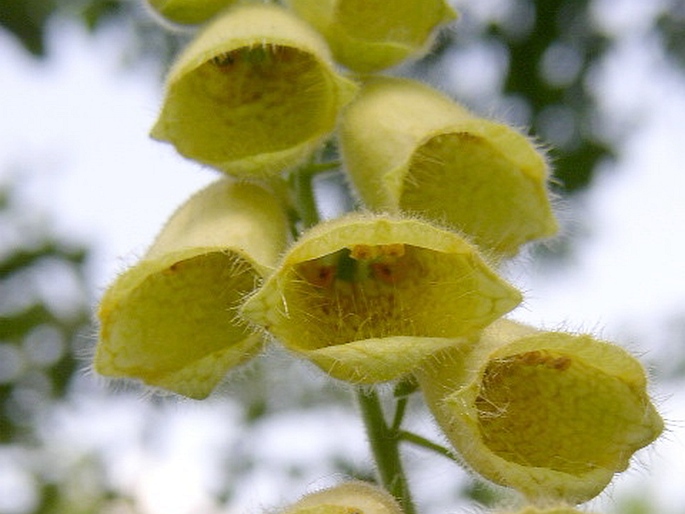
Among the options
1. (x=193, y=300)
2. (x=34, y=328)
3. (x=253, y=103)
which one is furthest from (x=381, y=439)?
(x=34, y=328)

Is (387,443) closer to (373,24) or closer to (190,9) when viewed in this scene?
(373,24)

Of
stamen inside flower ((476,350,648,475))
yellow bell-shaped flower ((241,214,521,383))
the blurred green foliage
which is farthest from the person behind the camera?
the blurred green foliage

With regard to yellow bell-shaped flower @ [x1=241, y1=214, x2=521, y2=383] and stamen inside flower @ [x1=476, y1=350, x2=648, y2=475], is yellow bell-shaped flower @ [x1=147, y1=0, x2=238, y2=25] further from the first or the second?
stamen inside flower @ [x1=476, y1=350, x2=648, y2=475]

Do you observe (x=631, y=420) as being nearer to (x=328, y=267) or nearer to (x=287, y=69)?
(x=328, y=267)

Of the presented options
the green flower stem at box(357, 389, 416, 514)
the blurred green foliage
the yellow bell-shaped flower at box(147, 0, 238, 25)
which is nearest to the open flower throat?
the green flower stem at box(357, 389, 416, 514)

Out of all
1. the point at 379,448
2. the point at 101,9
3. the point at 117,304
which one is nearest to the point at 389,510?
the point at 379,448

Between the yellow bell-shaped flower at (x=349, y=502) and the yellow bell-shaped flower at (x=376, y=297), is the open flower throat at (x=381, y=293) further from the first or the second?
the yellow bell-shaped flower at (x=349, y=502)

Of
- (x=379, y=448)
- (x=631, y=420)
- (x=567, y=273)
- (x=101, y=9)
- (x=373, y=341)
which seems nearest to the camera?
(x=373, y=341)
